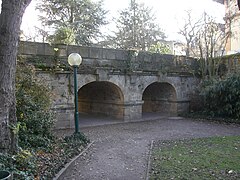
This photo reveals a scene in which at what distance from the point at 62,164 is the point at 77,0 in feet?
60.4

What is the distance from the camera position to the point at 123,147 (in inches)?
290

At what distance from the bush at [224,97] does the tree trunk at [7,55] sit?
10.4 m

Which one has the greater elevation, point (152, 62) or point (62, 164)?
point (152, 62)

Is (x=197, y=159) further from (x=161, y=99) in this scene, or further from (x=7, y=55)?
(x=161, y=99)

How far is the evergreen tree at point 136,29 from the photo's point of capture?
24578 millimetres

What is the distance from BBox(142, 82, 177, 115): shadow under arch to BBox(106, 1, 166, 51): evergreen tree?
9316mm

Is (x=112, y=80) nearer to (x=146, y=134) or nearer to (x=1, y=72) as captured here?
(x=146, y=134)

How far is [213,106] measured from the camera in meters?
13.2

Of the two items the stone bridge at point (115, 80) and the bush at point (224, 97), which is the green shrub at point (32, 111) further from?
the bush at point (224, 97)

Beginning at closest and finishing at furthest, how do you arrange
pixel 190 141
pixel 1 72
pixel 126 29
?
pixel 1 72
pixel 190 141
pixel 126 29

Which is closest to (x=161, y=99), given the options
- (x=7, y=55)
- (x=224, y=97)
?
(x=224, y=97)

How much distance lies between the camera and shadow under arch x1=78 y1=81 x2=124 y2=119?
12719 mm

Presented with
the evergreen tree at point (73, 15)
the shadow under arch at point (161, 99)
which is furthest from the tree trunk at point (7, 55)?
the evergreen tree at point (73, 15)

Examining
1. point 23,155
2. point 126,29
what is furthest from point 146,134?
point 126,29
